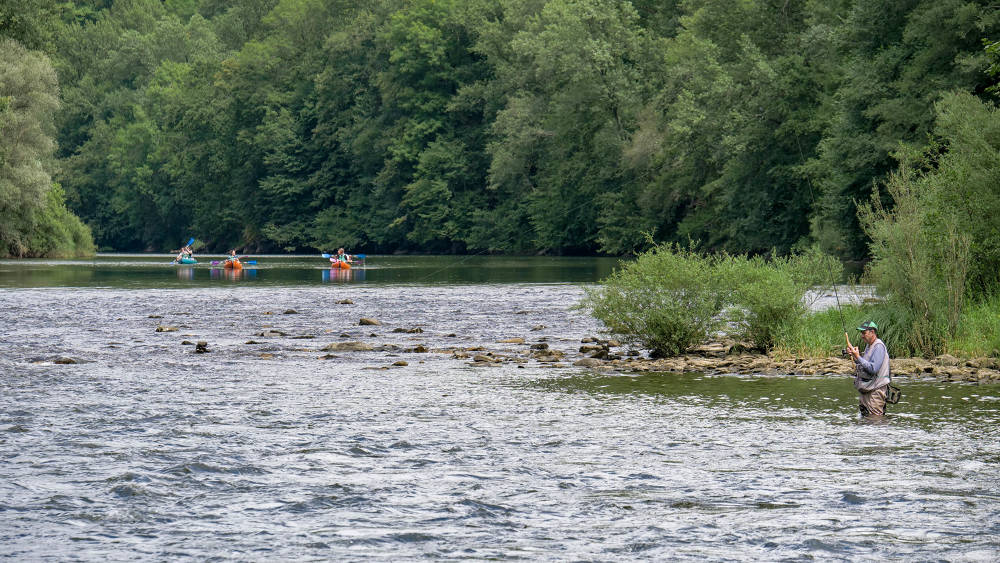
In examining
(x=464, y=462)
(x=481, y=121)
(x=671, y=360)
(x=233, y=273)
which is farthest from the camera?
(x=481, y=121)

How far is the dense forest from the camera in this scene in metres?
51.5

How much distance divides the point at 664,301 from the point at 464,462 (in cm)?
1008

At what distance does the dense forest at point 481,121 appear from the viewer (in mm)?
51531

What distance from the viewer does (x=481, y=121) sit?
9938cm

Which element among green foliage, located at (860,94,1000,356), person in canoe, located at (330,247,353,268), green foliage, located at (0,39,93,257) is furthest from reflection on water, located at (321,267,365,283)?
green foliage, located at (860,94,1000,356)

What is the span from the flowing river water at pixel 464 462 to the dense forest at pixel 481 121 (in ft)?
38.5

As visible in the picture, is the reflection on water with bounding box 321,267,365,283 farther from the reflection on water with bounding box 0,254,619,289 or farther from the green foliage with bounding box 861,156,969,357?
the green foliage with bounding box 861,156,969,357

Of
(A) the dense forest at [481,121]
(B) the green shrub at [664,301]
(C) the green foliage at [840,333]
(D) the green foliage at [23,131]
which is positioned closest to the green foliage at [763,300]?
(C) the green foliage at [840,333]

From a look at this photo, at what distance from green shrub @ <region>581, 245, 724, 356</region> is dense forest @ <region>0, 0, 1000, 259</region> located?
6.92 meters

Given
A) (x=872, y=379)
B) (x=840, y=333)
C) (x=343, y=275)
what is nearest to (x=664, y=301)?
(x=840, y=333)

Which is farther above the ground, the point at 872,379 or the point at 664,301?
the point at 664,301

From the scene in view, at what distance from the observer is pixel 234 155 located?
116250 mm

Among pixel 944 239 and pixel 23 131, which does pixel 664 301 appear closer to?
pixel 944 239

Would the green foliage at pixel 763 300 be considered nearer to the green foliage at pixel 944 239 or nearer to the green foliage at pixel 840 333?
the green foliage at pixel 840 333
